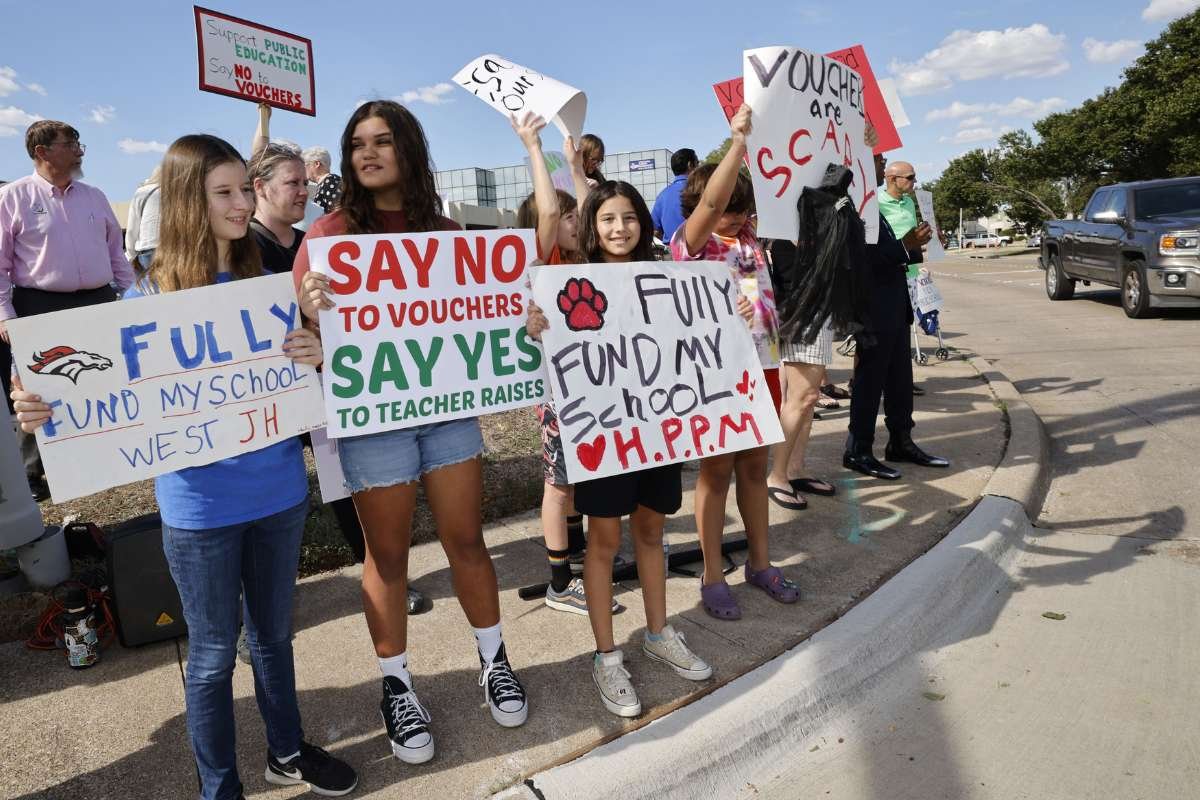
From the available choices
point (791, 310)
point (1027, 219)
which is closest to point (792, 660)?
point (791, 310)

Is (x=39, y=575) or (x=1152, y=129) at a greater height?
(x=1152, y=129)

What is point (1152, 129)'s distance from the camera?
31.9 m

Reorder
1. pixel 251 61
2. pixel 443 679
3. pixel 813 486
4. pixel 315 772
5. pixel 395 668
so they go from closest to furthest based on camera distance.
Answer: pixel 315 772, pixel 395 668, pixel 443 679, pixel 813 486, pixel 251 61

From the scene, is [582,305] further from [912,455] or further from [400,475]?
[912,455]

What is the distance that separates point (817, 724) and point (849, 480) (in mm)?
2633

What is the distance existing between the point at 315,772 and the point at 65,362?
133cm

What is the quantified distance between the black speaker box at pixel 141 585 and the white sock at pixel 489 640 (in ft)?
4.36

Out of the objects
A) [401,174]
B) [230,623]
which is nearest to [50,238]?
[401,174]

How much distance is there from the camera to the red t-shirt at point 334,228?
243 cm

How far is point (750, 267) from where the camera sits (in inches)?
135

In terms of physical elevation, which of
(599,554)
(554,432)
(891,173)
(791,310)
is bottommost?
(599,554)

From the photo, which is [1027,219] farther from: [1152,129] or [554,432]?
[554,432]

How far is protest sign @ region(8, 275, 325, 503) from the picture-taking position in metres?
2.03

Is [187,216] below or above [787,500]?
above
